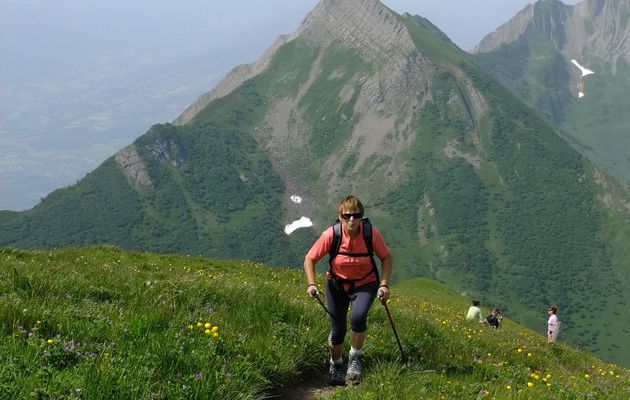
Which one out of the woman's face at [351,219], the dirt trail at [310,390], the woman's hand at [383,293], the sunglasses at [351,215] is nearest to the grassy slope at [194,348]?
the dirt trail at [310,390]

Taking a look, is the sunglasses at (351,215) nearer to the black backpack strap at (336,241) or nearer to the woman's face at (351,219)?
the woman's face at (351,219)

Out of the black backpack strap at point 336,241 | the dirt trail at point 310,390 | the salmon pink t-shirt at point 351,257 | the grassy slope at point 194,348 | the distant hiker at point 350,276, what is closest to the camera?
the grassy slope at point 194,348

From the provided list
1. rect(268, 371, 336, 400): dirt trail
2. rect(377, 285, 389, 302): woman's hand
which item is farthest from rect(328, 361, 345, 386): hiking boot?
rect(377, 285, 389, 302): woman's hand

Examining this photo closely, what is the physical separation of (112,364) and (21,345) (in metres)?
1.15

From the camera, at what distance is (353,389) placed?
7.73m

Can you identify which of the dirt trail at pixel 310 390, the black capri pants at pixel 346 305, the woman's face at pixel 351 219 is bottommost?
the dirt trail at pixel 310 390

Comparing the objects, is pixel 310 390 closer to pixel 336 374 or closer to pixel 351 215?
pixel 336 374

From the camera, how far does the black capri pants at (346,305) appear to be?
852 cm

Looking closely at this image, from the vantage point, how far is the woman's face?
8.59 meters

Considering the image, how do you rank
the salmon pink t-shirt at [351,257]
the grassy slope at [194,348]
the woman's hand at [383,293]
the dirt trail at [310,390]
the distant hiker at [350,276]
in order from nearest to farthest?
the grassy slope at [194,348]
the dirt trail at [310,390]
the woman's hand at [383,293]
the distant hiker at [350,276]
the salmon pink t-shirt at [351,257]

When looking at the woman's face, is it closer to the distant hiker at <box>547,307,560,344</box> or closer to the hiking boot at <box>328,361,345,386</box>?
the hiking boot at <box>328,361,345,386</box>

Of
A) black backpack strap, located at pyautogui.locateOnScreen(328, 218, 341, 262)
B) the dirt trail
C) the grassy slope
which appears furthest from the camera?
black backpack strap, located at pyautogui.locateOnScreen(328, 218, 341, 262)

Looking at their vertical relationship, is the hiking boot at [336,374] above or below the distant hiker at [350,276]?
below

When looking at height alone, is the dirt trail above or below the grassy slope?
below
